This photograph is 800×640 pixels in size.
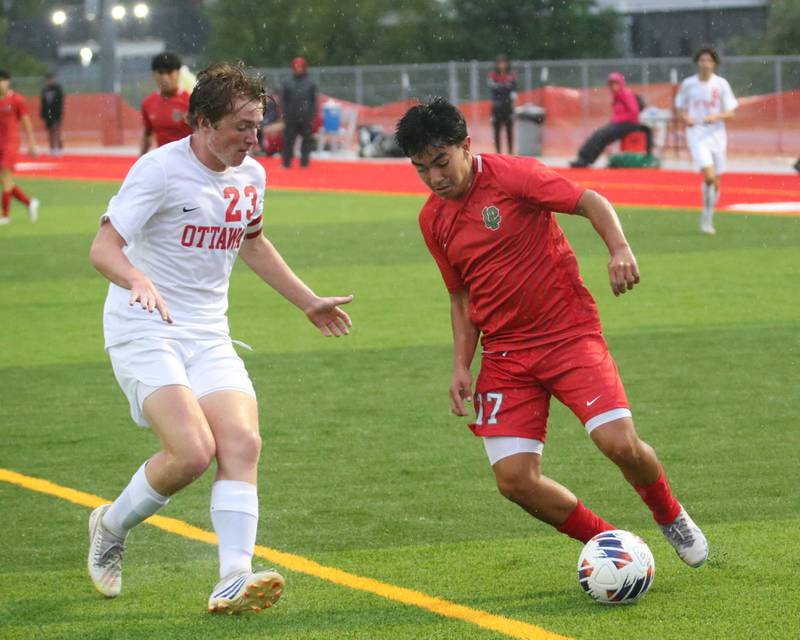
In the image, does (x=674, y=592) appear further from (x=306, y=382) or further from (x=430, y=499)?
(x=306, y=382)

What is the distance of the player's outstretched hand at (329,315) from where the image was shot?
6.11 meters

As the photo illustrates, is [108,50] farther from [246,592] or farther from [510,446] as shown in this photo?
[246,592]

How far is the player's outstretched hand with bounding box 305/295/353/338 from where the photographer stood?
6109mm

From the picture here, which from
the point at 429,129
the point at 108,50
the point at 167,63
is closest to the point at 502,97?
the point at 108,50

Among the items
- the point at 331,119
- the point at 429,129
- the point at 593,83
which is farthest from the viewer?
the point at 331,119

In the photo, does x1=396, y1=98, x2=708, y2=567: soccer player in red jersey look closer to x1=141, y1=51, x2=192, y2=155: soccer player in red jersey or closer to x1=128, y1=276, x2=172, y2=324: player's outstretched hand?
x1=128, y1=276, x2=172, y2=324: player's outstretched hand

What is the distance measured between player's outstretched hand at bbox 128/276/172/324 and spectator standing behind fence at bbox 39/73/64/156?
4115 cm

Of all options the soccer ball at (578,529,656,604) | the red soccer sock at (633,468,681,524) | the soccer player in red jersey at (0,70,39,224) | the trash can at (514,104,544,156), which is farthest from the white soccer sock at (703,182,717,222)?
the trash can at (514,104,544,156)

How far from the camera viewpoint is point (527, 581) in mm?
5879

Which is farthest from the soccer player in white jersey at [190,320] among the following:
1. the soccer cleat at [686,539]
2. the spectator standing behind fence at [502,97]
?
the spectator standing behind fence at [502,97]

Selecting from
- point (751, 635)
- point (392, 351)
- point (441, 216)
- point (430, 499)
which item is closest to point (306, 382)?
point (392, 351)

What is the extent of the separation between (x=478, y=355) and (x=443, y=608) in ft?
18.8

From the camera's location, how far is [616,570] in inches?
215

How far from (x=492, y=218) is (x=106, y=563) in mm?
1960
